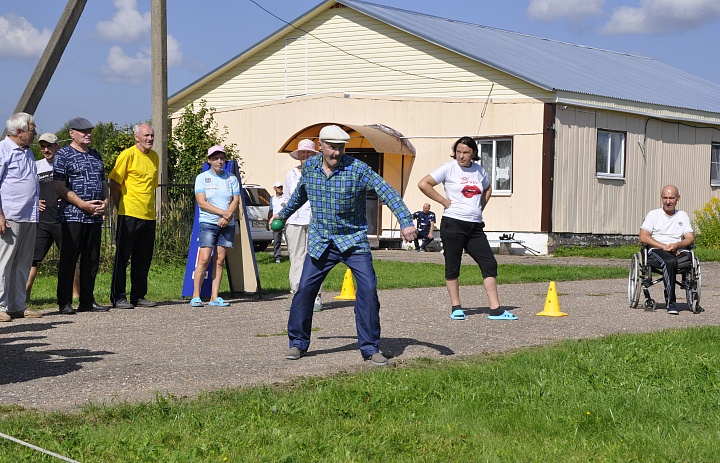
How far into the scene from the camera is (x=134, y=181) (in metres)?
12.6

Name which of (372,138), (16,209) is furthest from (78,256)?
(372,138)

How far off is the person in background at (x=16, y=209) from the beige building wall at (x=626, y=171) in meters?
16.8

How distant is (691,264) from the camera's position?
13016 mm

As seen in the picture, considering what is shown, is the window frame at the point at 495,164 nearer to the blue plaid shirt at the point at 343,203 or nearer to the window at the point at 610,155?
the window at the point at 610,155

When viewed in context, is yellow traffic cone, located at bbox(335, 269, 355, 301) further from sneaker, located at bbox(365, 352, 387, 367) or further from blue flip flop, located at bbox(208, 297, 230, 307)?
sneaker, located at bbox(365, 352, 387, 367)

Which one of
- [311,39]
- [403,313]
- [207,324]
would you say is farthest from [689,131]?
[207,324]

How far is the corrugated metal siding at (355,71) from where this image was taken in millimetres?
27450

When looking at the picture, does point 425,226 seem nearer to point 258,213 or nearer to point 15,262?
point 258,213

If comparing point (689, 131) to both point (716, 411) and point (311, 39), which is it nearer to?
point (311, 39)

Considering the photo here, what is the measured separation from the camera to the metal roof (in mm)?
27484

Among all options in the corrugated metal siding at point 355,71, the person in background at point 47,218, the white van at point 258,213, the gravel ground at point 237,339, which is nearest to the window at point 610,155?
the corrugated metal siding at point 355,71

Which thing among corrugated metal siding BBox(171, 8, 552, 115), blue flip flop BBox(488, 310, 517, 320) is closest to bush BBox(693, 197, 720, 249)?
corrugated metal siding BBox(171, 8, 552, 115)

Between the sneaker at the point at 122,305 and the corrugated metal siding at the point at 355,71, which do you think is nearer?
the sneaker at the point at 122,305

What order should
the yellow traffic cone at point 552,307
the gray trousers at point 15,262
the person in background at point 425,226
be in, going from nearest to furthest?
the gray trousers at point 15,262, the yellow traffic cone at point 552,307, the person in background at point 425,226
